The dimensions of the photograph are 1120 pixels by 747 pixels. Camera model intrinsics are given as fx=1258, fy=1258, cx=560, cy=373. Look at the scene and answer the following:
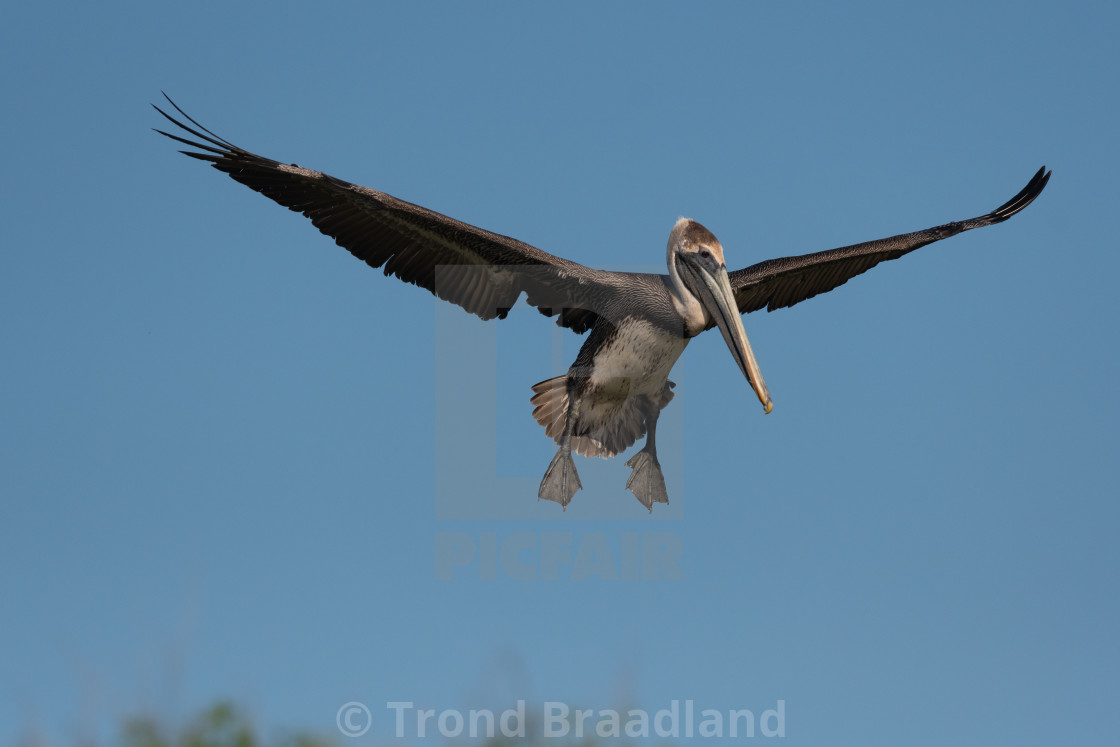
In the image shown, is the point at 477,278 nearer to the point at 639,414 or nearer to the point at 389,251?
the point at 389,251

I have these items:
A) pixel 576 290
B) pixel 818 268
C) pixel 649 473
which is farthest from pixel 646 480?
pixel 818 268

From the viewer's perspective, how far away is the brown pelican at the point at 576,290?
8.76 metres

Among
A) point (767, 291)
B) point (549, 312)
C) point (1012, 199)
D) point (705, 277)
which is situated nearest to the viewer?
point (705, 277)

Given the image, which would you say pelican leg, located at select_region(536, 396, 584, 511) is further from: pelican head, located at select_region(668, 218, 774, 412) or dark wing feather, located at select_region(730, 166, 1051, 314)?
dark wing feather, located at select_region(730, 166, 1051, 314)

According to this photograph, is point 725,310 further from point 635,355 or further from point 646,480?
point 646,480

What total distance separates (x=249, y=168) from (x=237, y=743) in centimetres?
717

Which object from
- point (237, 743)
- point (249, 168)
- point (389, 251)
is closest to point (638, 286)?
point (389, 251)

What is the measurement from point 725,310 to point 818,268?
1.75 m

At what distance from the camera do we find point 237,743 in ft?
44.0

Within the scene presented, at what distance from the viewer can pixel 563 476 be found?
930 centimetres

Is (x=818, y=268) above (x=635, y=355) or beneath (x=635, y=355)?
above

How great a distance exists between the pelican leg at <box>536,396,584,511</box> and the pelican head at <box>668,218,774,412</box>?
113cm

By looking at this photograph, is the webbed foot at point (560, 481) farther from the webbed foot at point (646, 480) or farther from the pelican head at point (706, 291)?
the pelican head at point (706, 291)

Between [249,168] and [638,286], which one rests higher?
[249,168]
